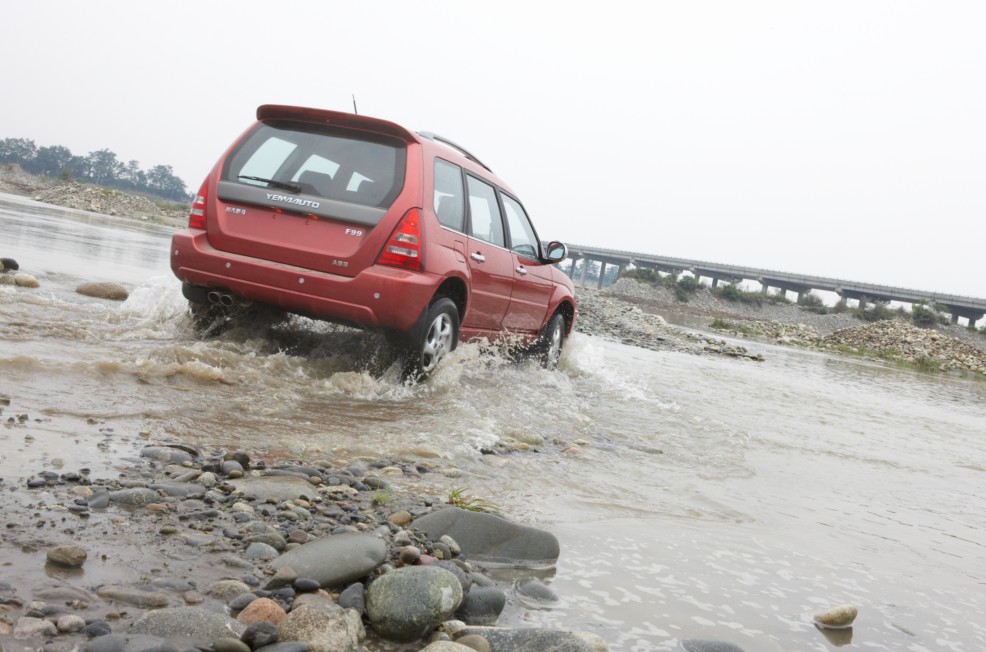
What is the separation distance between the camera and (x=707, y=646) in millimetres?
2451

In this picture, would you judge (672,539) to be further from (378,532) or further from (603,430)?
(603,430)

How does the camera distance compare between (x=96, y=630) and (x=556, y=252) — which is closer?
(x=96, y=630)

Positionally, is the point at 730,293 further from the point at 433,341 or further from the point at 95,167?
the point at 95,167

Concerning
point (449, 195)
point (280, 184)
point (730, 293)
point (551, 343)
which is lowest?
point (551, 343)

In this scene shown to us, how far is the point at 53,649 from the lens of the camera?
176cm

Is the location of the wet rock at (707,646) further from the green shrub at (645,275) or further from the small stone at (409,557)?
the green shrub at (645,275)

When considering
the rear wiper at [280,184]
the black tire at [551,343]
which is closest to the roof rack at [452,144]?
the rear wiper at [280,184]

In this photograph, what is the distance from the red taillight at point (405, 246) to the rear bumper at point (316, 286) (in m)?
0.05

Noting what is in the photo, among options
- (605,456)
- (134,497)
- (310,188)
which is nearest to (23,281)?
(310,188)

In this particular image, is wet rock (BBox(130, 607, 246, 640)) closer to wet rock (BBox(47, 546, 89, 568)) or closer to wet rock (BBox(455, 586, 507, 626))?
wet rock (BBox(47, 546, 89, 568))

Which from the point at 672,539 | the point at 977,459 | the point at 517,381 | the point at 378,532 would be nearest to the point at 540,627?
the point at 378,532

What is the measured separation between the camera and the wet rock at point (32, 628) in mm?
1794

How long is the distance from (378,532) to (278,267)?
315 centimetres

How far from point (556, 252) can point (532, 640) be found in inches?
244
